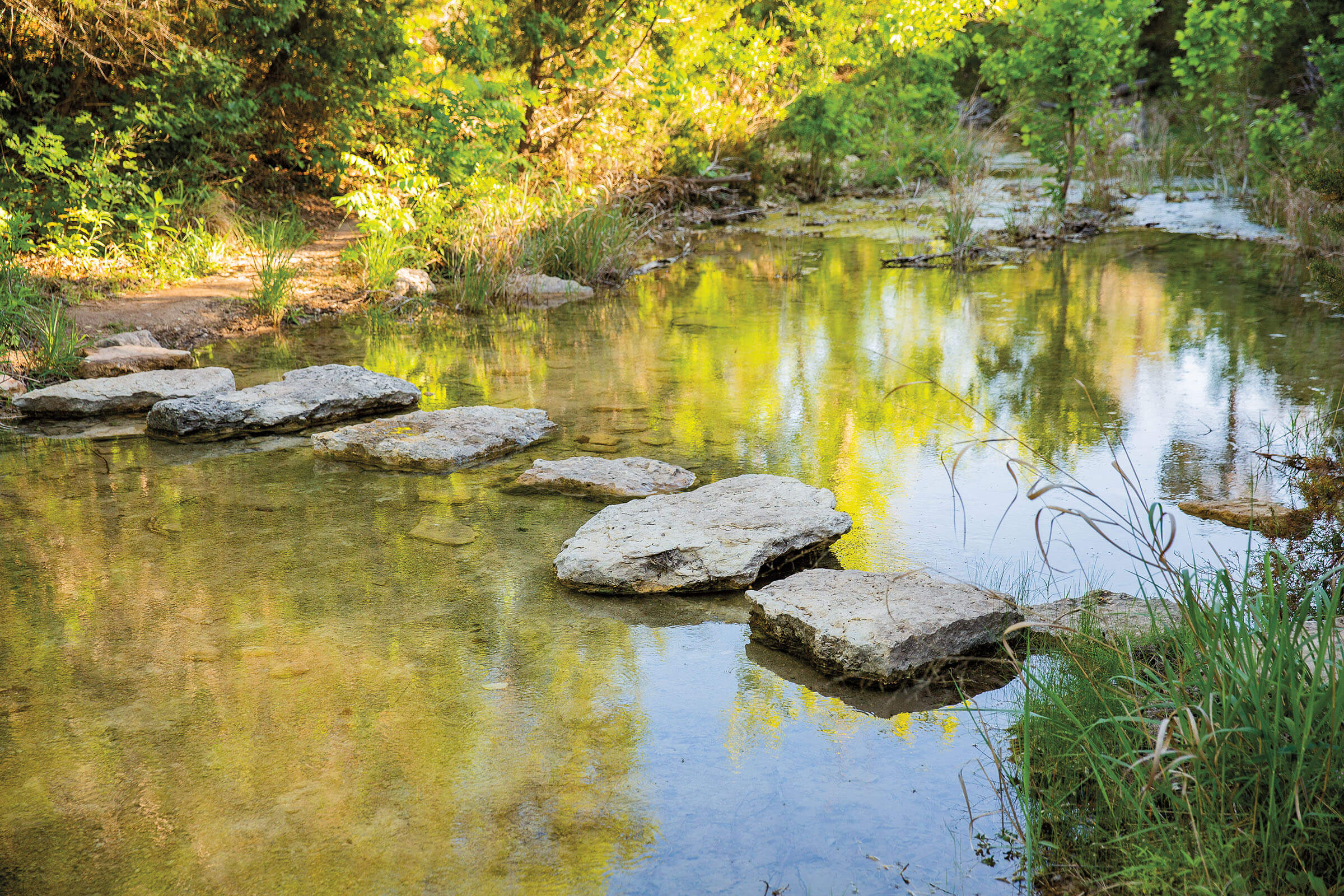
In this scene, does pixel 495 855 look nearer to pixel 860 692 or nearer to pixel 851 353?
pixel 860 692

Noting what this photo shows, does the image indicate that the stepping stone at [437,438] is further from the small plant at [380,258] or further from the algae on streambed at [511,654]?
the small plant at [380,258]

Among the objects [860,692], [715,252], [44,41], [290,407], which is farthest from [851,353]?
[44,41]

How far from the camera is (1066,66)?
10125 mm

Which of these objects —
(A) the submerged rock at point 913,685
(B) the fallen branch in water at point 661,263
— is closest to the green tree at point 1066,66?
(B) the fallen branch in water at point 661,263

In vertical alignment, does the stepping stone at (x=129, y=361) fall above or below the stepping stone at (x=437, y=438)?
above

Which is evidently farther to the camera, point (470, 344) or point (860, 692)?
point (470, 344)

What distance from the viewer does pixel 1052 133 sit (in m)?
10.7

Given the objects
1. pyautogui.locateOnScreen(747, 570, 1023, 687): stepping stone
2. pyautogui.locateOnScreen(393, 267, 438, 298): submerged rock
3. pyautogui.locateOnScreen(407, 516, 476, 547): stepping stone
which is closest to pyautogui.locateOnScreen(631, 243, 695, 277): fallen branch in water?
pyautogui.locateOnScreen(393, 267, 438, 298): submerged rock

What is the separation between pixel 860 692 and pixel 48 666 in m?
2.06

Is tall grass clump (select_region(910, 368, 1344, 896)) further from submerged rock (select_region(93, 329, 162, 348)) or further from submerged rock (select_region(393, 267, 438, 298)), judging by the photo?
submerged rock (select_region(393, 267, 438, 298))

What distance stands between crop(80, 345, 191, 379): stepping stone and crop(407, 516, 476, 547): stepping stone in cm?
284

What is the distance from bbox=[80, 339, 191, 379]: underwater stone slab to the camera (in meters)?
5.45

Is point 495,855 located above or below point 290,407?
below

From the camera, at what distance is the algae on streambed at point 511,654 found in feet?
6.20
